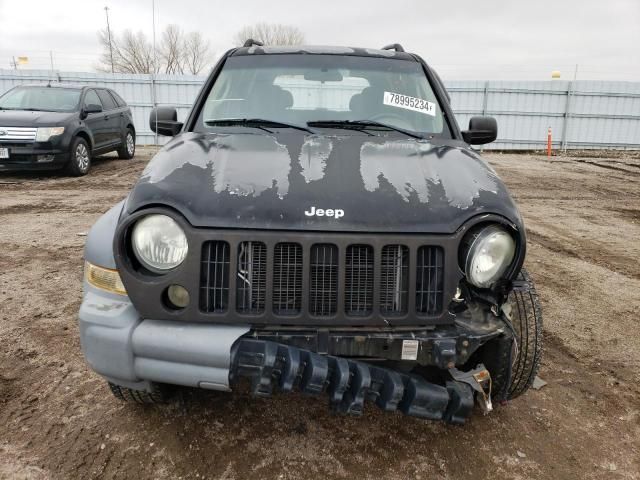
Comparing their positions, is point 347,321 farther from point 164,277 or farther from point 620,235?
point 620,235

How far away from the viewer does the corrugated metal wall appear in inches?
722

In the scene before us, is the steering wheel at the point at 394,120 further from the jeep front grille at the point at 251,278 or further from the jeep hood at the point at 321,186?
the jeep front grille at the point at 251,278

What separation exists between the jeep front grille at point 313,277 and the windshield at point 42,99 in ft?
30.7

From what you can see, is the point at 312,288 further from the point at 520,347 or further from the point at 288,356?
the point at 520,347

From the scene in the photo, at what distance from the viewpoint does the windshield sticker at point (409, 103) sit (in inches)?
130

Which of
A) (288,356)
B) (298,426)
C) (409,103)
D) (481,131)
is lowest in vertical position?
(298,426)

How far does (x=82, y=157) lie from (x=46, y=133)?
1.06m

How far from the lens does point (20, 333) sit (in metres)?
3.46

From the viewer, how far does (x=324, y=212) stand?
2.11 metres

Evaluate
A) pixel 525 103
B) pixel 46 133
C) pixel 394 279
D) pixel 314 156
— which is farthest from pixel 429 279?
pixel 525 103

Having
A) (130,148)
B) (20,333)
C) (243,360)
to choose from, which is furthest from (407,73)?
(130,148)

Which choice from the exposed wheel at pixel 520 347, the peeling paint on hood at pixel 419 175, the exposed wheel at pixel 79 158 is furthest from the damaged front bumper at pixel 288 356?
the exposed wheel at pixel 79 158

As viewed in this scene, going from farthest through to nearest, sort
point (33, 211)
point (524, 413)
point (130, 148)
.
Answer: point (130, 148) → point (33, 211) → point (524, 413)

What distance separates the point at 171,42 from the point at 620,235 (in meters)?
41.7
